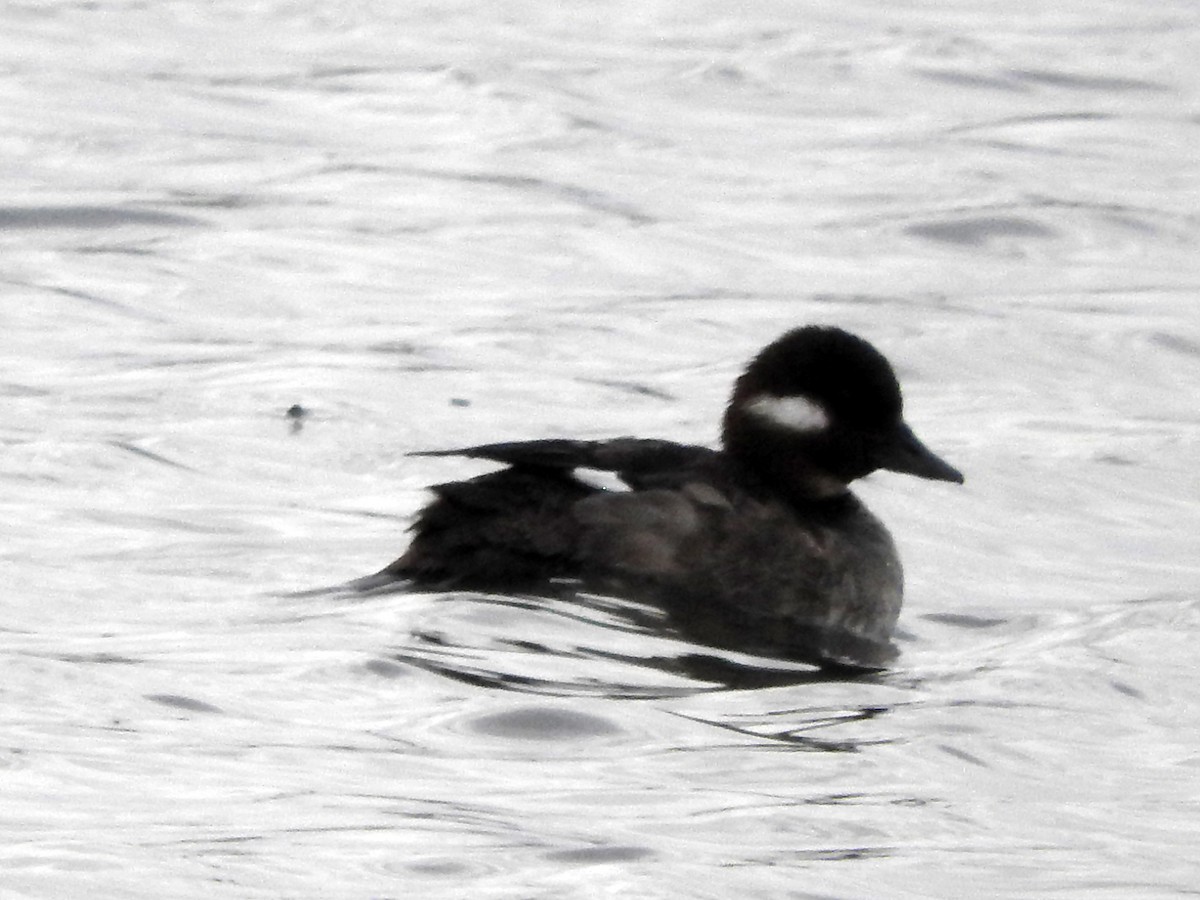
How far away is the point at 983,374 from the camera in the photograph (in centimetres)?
1060

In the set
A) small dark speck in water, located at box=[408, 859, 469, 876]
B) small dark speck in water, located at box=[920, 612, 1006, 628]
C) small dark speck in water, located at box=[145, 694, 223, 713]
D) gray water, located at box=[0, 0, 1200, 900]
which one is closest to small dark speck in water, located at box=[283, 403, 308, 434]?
gray water, located at box=[0, 0, 1200, 900]

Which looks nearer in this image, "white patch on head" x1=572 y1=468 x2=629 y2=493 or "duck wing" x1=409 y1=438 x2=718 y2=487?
"duck wing" x1=409 y1=438 x2=718 y2=487

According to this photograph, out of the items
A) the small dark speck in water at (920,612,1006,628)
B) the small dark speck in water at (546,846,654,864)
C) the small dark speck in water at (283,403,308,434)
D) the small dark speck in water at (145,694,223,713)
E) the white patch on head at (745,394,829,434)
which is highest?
the white patch on head at (745,394,829,434)

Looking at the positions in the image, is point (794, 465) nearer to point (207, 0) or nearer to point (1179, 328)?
point (1179, 328)

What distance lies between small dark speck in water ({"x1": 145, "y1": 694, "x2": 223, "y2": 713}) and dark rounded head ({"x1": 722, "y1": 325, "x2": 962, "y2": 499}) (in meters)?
2.14

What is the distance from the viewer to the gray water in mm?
5484

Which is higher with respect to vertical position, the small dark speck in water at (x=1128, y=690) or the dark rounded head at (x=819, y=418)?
the dark rounded head at (x=819, y=418)

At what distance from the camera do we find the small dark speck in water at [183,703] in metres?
6.10

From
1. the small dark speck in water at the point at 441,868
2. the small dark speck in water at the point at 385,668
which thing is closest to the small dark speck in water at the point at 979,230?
the small dark speck in water at the point at 385,668

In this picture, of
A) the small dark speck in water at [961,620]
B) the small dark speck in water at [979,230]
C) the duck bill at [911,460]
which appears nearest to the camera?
the small dark speck in water at [961,620]

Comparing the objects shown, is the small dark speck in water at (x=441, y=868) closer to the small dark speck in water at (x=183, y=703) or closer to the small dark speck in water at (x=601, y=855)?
the small dark speck in water at (x=601, y=855)

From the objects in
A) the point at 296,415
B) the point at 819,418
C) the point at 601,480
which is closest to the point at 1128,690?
the point at 819,418

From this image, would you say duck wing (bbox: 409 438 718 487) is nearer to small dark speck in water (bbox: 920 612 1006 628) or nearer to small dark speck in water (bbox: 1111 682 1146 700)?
small dark speck in water (bbox: 920 612 1006 628)

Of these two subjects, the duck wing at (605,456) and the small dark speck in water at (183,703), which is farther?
the duck wing at (605,456)
